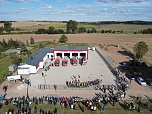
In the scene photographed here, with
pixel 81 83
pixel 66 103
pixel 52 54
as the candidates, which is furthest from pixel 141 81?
pixel 52 54

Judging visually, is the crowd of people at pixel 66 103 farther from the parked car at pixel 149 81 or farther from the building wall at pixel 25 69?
the building wall at pixel 25 69

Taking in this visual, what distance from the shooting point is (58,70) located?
51.3 metres

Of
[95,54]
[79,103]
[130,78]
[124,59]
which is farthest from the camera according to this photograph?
[95,54]

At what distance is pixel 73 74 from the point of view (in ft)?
157

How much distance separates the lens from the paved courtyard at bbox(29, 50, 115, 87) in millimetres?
42969

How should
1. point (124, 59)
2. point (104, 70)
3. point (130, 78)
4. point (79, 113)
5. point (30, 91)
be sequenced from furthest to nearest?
1. point (124, 59)
2. point (104, 70)
3. point (130, 78)
4. point (30, 91)
5. point (79, 113)

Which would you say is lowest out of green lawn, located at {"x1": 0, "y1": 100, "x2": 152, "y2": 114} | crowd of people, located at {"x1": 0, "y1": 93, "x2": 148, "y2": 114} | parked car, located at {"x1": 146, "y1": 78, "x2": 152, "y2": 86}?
green lawn, located at {"x1": 0, "y1": 100, "x2": 152, "y2": 114}

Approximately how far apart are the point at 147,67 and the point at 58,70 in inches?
657

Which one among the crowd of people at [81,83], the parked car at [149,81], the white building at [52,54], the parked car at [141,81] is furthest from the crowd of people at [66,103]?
the white building at [52,54]

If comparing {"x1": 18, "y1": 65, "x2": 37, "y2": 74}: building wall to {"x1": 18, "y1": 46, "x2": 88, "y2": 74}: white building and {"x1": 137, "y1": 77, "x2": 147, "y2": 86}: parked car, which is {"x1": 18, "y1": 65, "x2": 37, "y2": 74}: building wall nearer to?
{"x1": 18, "y1": 46, "x2": 88, "y2": 74}: white building

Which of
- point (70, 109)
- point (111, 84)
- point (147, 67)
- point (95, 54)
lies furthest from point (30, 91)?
point (95, 54)

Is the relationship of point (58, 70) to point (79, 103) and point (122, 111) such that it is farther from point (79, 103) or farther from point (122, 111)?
point (122, 111)

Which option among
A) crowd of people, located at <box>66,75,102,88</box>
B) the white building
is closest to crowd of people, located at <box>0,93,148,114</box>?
crowd of people, located at <box>66,75,102,88</box>

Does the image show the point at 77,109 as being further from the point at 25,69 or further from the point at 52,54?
the point at 52,54
